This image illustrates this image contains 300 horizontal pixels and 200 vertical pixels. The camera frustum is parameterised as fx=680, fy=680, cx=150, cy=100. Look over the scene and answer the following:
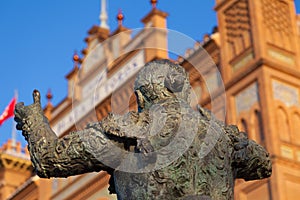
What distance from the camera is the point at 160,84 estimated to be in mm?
2537

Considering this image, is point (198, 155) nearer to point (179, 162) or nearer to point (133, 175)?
point (179, 162)

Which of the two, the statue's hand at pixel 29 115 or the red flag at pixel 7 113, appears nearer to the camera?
the statue's hand at pixel 29 115

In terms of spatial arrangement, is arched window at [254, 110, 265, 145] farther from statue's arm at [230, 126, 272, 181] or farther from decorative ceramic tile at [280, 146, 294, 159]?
statue's arm at [230, 126, 272, 181]

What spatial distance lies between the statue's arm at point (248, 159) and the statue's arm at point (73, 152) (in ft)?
1.55

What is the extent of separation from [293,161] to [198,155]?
36.6 feet

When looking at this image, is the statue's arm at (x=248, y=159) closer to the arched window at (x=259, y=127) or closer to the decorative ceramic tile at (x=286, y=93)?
the arched window at (x=259, y=127)

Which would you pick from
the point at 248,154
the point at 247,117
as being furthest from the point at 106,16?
the point at 248,154

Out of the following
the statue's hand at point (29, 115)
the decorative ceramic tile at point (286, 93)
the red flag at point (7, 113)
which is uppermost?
the red flag at point (7, 113)

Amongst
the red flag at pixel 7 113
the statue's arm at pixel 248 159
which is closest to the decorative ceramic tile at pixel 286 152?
the statue's arm at pixel 248 159

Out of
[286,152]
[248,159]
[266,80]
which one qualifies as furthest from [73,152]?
[266,80]

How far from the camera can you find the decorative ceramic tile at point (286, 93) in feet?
45.6

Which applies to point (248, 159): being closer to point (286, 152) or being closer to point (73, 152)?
point (73, 152)

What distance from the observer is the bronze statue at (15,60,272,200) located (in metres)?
2.36

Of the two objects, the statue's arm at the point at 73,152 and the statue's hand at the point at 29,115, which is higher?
the statue's hand at the point at 29,115
